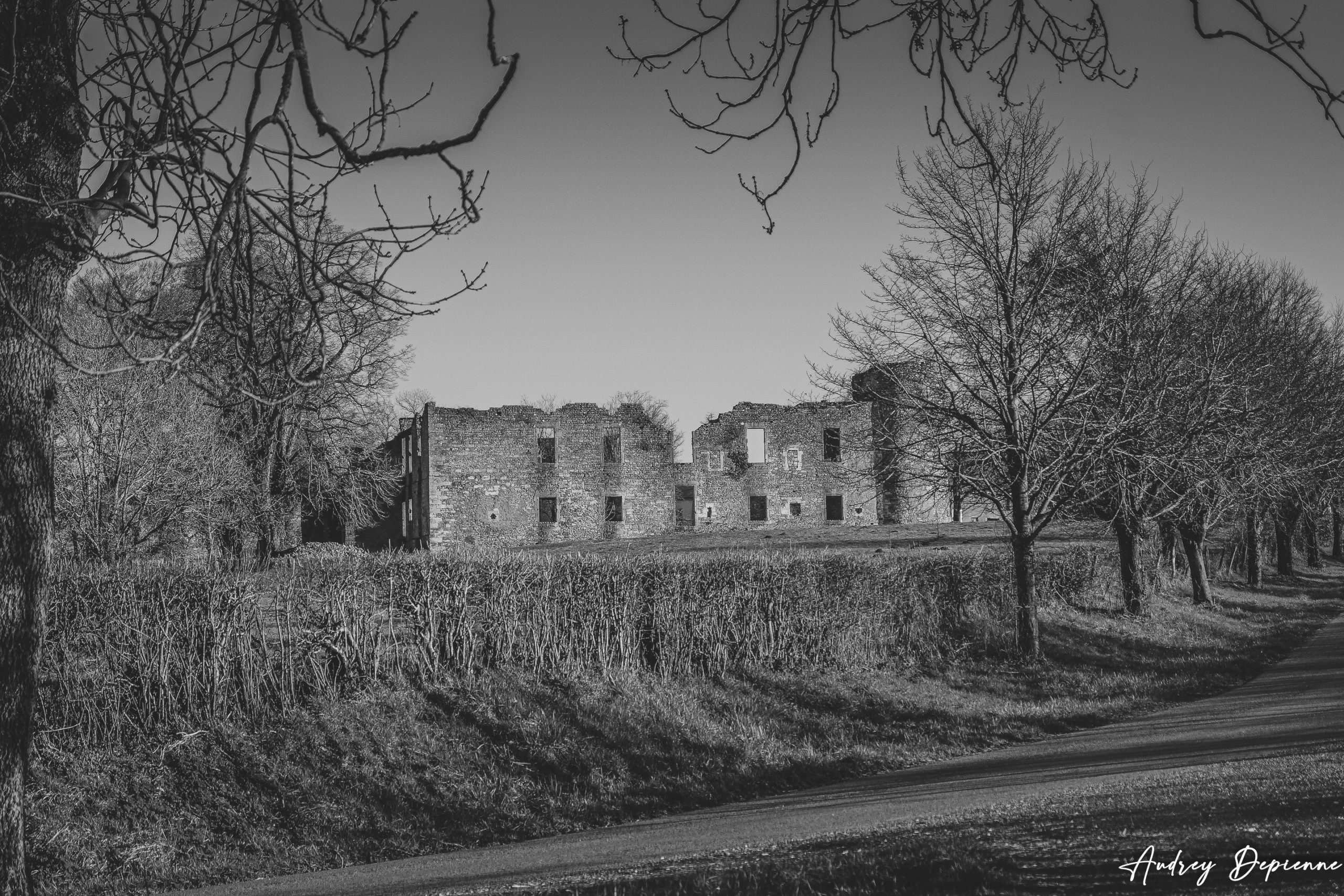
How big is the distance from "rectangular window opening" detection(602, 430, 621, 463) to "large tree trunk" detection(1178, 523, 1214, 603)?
77.1 ft

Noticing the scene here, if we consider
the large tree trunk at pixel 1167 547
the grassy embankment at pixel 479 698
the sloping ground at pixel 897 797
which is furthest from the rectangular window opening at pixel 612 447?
the sloping ground at pixel 897 797

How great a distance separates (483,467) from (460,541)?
3146 mm

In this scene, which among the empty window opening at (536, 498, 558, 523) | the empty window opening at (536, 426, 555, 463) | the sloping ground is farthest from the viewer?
the empty window opening at (536, 426, 555, 463)

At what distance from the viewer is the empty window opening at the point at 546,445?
42781mm

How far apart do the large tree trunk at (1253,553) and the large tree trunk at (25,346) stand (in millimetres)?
34092

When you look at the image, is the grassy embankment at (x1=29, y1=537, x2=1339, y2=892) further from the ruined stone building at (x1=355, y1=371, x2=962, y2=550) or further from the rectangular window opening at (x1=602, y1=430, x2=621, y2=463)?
the rectangular window opening at (x1=602, y1=430, x2=621, y2=463)

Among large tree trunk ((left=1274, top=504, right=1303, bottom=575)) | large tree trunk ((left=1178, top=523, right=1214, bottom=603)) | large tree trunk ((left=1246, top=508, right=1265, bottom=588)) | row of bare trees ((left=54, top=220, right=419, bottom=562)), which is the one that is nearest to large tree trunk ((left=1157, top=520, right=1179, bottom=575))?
large tree trunk ((left=1178, top=523, right=1214, bottom=603))

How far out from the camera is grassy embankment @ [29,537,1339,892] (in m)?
10.7

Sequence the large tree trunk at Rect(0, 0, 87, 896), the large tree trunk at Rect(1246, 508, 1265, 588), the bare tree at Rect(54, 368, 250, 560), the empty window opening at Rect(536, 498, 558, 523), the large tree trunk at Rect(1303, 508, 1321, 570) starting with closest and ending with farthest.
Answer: the large tree trunk at Rect(0, 0, 87, 896) → the bare tree at Rect(54, 368, 250, 560) → the large tree trunk at Rect(1246, 508, 1265, 588) → the empty window opening at Rect(536, 498, 558, 523) → the large tree trunk at Rect(1303, 508, 1321, 570)

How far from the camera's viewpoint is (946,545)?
2977 cm

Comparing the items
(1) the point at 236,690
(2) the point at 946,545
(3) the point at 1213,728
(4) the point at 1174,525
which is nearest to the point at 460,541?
(2) the point at 946,545

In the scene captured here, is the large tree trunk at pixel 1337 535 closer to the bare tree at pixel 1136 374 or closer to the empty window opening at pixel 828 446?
the empty window opening at pixel 828 446

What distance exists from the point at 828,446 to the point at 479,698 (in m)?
34.2
